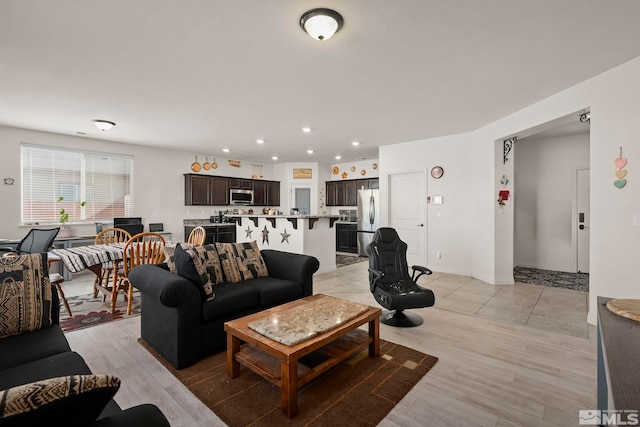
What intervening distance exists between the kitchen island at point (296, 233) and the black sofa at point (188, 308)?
7.53ft

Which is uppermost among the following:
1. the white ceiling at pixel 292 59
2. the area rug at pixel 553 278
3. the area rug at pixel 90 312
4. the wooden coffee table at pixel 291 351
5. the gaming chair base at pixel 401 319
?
the white ceiling at pixel 292 59

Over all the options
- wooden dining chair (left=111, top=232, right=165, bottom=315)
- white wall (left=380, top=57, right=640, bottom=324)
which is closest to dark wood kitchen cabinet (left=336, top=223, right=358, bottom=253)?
white wall (left=380, top=57, right=640, bottom=324)

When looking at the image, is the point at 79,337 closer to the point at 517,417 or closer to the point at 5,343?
the point at 5,343

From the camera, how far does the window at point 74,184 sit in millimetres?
5289

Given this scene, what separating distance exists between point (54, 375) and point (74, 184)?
18.8ft

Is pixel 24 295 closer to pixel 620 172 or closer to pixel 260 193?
pixel 620 172

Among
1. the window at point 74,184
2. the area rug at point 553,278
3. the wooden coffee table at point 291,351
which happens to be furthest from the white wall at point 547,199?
the window at point 74,184

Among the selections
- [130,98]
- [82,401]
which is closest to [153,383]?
[82,401]

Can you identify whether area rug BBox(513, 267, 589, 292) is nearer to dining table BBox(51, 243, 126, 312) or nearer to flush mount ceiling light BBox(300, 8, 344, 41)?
flush mount ceiling light BBox(300, 8, 344, 41)

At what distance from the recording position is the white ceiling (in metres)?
2.14

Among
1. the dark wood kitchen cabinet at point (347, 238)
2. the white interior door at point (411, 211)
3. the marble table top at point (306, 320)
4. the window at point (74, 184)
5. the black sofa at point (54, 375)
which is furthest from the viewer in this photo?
the dark wood kitchen cabinet at point (347, 238)

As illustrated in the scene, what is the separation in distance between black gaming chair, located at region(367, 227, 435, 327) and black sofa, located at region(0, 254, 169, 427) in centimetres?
242

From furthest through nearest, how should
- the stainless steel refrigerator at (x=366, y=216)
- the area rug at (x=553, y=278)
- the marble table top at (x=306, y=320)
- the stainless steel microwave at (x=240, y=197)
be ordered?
1. the stainless steel microwave at (x=240, y=197)
2. the stainless steel refrigerator at (x=366, y=216)
3. the area rug at (x=553, y=278)
4. the marble table top at (x=306, y=320)

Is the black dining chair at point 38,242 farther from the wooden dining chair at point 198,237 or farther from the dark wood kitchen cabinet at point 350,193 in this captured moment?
the dark wood kitchen cabinet at point 350,193
